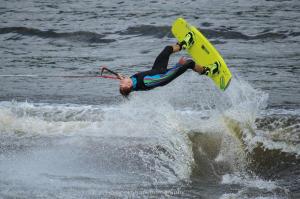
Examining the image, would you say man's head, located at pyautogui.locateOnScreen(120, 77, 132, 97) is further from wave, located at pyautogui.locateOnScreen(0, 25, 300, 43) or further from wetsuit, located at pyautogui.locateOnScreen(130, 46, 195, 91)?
wave, located at pyautogui.locateOnScreen(0, 25, 300, 43)

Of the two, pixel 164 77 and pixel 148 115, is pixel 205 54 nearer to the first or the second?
pixel 164 77

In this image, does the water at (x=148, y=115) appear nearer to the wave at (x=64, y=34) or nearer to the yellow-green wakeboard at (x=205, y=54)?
the wave at (x=64, y=34)

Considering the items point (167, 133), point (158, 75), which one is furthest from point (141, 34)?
point (158, 75)

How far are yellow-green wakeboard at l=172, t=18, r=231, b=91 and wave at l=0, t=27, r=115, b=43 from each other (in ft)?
26.3

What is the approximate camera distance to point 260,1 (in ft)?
73.0

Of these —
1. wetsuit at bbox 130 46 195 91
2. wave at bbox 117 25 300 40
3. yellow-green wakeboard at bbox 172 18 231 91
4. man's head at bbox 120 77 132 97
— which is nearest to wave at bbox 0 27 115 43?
wave at bbox 117 25 300 40

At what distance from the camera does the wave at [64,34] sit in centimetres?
1975

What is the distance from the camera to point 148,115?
487 inches

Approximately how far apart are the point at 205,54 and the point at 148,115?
1.96 m

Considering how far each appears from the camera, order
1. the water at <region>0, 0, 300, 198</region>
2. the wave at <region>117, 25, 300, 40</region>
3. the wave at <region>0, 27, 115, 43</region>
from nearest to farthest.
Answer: the water at <region>0, 0, 300, 198</region>, the wave at <region>117, 25, 300, 40</region>, the wave at <region>0, 27, 115, 43</region>

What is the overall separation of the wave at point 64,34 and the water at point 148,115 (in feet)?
0.11

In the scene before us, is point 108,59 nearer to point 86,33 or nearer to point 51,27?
point 86,33

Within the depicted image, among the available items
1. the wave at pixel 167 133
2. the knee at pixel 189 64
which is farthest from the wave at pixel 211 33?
the knee at pixel 189 64

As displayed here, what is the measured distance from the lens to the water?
31.2 ft
